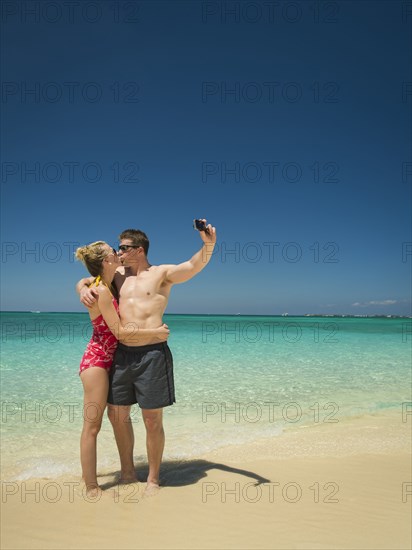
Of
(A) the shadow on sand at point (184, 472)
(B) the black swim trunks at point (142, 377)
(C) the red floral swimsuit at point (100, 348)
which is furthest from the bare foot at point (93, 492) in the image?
(C) the red floral swimsuit at point (100, 348)

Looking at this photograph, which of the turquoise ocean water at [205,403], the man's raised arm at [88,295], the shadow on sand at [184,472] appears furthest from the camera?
the turquoise ocean water at [205,403]

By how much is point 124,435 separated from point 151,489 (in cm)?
52

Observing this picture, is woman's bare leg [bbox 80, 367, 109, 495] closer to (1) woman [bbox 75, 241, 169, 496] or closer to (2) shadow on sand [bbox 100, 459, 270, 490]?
(1) woman [bbox 75, 241, 169, 496]

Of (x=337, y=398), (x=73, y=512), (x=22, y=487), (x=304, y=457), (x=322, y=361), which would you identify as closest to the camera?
(x=73, y=512)

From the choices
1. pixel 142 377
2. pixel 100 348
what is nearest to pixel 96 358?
pixel 100 348

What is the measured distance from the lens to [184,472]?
415cm

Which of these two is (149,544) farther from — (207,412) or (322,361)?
(322,361)

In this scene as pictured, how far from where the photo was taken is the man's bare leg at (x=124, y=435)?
3660 mm

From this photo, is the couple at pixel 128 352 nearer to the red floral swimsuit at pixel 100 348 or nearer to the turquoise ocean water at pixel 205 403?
the red floral swimsuit at pixel 100 348

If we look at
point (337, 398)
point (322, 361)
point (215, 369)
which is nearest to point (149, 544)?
point (337, 398)

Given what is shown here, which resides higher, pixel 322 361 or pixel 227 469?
pixel 227 469

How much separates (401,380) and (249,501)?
8.68 m

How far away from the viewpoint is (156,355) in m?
3.57

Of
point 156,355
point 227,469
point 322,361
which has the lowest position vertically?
point 322,361
